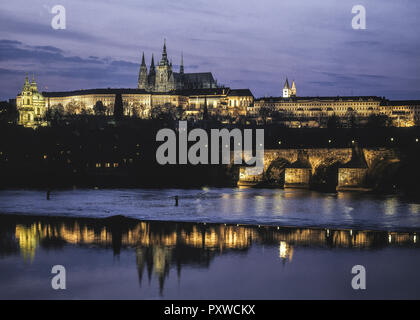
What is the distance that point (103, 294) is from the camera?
16.7 meters

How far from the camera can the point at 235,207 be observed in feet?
122

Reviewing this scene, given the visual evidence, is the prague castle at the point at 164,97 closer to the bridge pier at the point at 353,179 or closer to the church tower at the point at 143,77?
the church tower at the point at 143,77

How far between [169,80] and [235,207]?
15186cm

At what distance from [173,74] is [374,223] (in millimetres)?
161721

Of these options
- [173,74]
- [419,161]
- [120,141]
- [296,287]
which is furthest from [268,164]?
[173,74]

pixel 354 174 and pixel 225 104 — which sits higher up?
pixel 225 104

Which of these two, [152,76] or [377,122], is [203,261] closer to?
[377,122]

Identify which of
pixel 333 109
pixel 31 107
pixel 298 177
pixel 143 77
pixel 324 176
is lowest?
pixel 324 176

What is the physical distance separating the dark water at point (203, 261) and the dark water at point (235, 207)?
3.43 m

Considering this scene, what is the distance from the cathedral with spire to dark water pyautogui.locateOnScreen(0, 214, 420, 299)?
15971cm

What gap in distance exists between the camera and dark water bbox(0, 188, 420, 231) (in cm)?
3080

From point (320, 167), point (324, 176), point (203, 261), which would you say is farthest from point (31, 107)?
point (203, 261)

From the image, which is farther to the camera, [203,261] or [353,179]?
[353,179]

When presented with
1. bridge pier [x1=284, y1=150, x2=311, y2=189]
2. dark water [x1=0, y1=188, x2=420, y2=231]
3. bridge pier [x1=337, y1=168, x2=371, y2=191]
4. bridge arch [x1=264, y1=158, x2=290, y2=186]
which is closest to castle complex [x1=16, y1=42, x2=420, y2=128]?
bridge arch [x1=264, y1=158, x2=290, y2=186]
